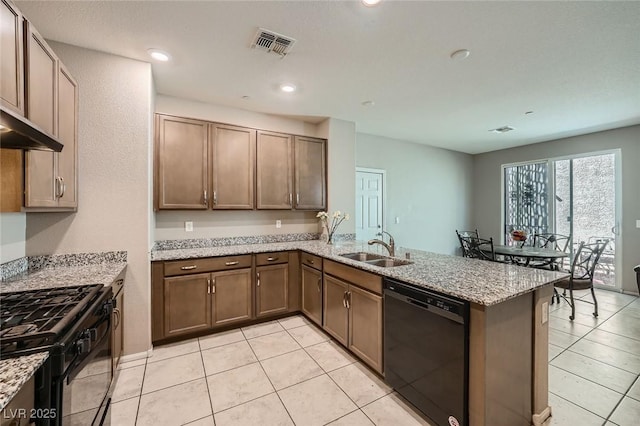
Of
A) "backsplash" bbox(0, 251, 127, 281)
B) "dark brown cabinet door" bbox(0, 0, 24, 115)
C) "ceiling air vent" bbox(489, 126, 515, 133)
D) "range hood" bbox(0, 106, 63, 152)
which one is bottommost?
"backsplash" bbox(0, 251, 127, 281)

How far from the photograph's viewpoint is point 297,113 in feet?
12.5

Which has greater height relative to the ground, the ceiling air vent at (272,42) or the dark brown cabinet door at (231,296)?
the ceiling air vent at (272,42)

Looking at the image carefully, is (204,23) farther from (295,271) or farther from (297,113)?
(295,271)

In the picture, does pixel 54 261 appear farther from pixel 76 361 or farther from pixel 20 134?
pixel 76 361

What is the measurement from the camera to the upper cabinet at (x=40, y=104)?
55.4 inches

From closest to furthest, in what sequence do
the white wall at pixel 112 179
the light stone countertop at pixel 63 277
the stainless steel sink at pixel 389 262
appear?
the light stone countertop at pixel 63 277, the white wall at pixel 112 179, the stainless steel sink at pixel 389 262

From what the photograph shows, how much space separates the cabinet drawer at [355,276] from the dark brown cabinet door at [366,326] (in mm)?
56

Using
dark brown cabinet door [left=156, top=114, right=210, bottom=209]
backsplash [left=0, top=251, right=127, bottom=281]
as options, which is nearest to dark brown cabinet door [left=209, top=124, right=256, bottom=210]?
dark brown cabinet door [left=156, top=114, right=210, bottom=209]

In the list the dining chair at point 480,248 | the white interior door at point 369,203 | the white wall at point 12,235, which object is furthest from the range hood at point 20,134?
the dining chair at point 480,248

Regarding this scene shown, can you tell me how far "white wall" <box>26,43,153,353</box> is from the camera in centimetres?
226

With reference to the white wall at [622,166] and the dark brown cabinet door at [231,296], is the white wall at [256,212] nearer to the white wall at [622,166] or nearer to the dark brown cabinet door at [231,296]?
the dark brown cabinet door at [231,296]

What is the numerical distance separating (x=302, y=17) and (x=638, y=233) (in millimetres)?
6010

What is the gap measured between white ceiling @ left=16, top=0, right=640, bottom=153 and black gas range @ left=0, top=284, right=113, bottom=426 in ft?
6.22

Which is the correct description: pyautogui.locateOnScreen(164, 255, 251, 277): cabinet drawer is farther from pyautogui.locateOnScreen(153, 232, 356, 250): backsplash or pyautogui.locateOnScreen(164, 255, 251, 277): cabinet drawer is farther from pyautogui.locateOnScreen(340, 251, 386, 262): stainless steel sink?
pyautogui.locateOnScreen(340, 251, 386, 262): stainless steel sink
